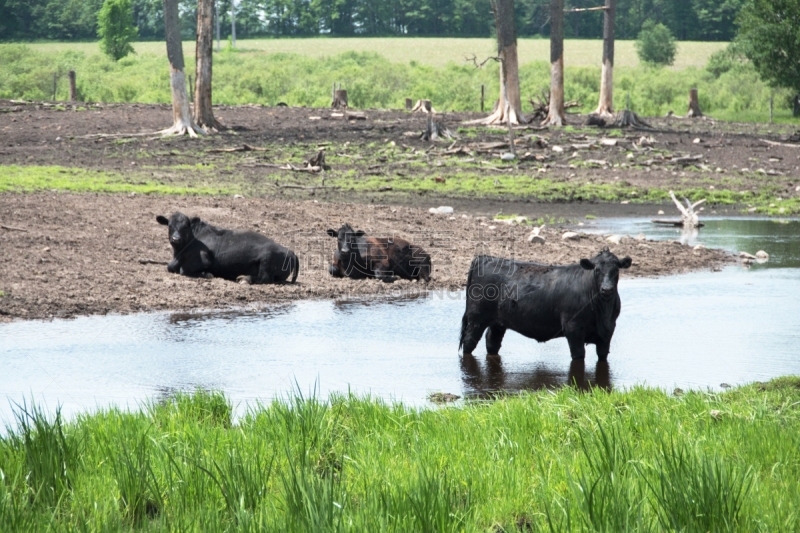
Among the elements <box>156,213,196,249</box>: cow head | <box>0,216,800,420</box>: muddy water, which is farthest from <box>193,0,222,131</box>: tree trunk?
<box>0,216,800,420</box>: muddy water

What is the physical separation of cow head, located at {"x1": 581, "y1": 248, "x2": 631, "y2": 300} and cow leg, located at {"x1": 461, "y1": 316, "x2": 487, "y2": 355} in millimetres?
1225

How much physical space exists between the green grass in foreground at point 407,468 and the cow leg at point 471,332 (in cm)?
267

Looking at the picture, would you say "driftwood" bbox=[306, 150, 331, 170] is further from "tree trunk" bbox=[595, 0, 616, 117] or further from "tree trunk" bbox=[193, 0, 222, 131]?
"tree trunk" bbox=[595, 0, 616, 117]

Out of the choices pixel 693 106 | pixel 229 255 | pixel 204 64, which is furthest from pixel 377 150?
pixel 693 106

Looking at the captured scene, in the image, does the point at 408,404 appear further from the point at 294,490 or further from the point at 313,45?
the point at 313,45

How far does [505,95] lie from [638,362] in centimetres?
2678

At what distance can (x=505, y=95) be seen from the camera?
36062 mm

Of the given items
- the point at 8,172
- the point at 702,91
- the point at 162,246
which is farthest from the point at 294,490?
the point at 702,91

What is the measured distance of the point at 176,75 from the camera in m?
30.4

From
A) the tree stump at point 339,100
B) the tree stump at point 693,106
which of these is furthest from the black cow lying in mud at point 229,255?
the tree stump at point 693,106

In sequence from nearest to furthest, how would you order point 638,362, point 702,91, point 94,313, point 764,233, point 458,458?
point 458,458, point 638,362, point 94,313, point 764,233, point 702,91

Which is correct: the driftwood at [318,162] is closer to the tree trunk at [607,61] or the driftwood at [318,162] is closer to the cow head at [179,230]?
the cow head at [179,230]

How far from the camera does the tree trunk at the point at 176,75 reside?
29.7 metres

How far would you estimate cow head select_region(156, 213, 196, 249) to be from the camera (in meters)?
13.6
